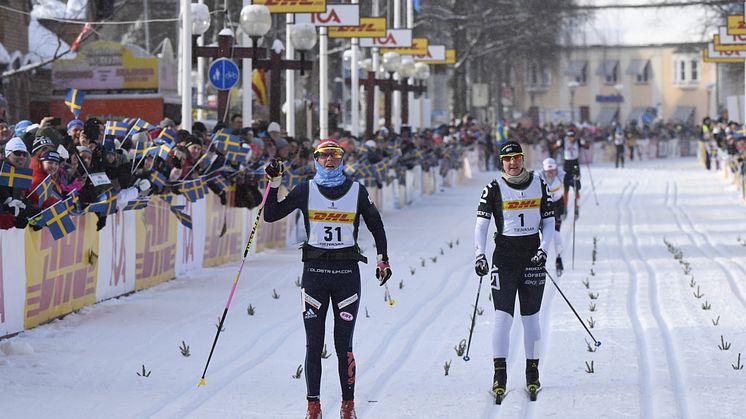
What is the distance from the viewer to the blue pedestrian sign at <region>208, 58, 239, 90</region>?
20.6 metres

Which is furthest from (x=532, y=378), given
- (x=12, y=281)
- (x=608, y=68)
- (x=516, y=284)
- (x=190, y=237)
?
(x=608, y=68)

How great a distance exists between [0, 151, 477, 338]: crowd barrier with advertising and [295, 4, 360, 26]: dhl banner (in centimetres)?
457

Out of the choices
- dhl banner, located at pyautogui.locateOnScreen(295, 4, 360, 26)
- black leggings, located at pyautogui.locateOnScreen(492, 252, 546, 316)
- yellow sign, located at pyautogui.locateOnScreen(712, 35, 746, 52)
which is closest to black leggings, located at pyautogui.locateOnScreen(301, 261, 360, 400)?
black leggings, located at pyautogui.locateOnScreen(492, 252, 546, 316)

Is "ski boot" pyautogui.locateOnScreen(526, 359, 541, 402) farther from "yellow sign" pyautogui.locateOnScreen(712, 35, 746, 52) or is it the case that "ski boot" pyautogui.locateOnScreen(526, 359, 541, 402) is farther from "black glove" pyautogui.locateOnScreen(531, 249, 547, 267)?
"yellow sign" pyautogui.locateOnScreen(712, 35, 746, 52)

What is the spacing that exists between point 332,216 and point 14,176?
3.95 metres

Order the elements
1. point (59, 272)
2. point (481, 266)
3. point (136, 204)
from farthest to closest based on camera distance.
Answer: point (136, 204) → point (59, 272) → point (481, 266)

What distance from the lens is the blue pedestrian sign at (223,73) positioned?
2062cm

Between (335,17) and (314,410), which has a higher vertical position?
(335,17)

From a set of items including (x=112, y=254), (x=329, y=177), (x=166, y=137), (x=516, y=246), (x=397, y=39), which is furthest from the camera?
(x=397, y=39)

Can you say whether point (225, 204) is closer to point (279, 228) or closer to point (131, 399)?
point (279, 228)

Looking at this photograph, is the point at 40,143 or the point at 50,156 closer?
the point at 50,156

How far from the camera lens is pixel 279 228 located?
22391 mm

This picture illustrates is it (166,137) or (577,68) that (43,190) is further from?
(577,68)

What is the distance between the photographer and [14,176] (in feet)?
39.6
